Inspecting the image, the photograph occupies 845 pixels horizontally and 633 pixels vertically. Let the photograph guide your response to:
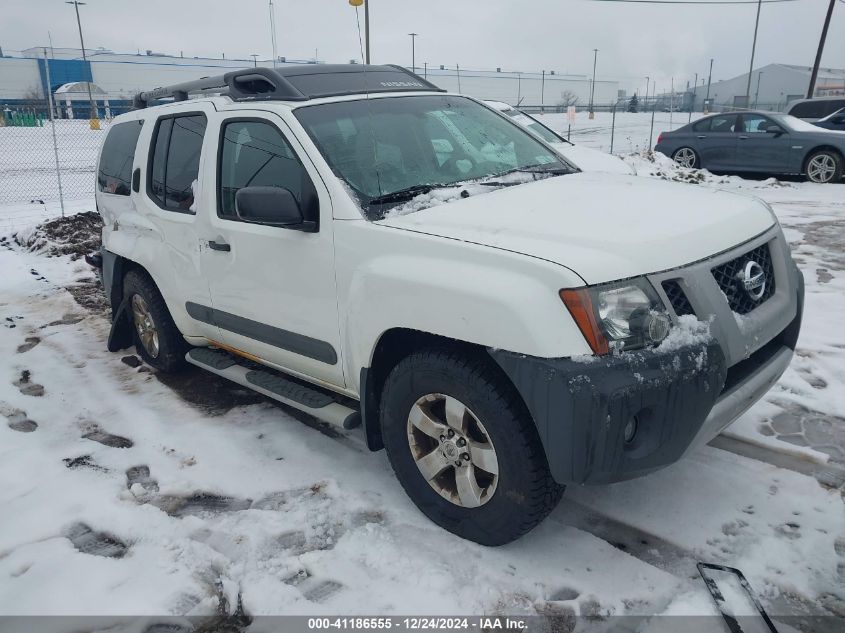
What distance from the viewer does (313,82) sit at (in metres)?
3.75

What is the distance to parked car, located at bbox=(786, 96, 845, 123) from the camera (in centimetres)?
1554

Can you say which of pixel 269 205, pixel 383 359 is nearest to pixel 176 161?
pixel 269 205

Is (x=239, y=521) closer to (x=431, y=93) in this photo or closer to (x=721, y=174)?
(x=431, y=93)

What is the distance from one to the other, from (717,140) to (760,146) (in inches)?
34.1

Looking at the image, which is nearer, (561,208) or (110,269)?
(561,208)

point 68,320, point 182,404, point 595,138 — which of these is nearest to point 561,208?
point 182,404

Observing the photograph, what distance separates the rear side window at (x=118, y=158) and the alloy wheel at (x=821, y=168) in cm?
1248

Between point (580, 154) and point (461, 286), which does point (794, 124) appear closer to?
point (580, 154)

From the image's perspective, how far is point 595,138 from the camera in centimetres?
2678

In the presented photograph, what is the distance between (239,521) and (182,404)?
1.57 metres

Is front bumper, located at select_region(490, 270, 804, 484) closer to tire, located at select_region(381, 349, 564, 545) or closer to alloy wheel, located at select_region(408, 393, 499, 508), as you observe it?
tire, located at select_region(381, 349, 564, 545)

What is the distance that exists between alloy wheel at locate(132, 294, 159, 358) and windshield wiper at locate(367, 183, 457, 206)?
97.5 inches

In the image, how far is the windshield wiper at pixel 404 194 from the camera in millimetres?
3096

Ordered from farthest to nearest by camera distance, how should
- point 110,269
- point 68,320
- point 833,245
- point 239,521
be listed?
point 833,245 < point 68,320 < point 110,269 < point 239,521
